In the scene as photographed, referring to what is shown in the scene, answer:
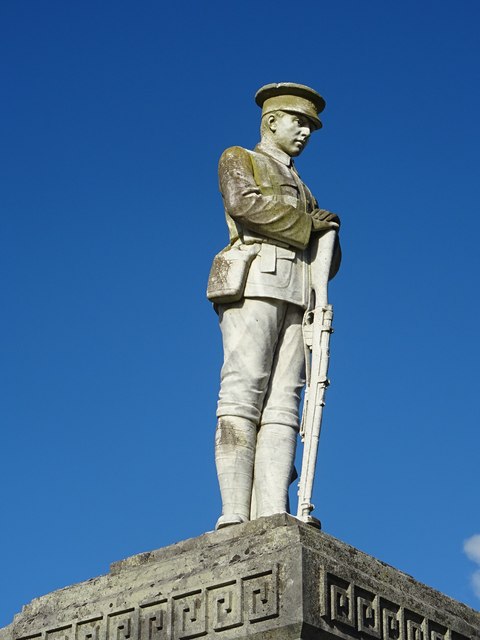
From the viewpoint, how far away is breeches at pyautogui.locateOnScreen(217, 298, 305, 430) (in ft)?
38.4

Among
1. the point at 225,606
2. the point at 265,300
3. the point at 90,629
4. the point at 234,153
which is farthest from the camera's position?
the point at 234,153

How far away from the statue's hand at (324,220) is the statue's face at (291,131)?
71 centimetres

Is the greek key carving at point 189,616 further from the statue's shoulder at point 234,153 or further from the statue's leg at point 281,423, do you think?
the statue's shoulder at point 234,153

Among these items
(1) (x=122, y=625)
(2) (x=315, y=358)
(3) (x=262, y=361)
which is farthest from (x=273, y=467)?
(1) (x=122, y=625)

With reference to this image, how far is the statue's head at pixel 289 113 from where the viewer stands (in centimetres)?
1268

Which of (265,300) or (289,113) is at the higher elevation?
(289,113)

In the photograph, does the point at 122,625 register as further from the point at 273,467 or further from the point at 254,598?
the point at 273,467

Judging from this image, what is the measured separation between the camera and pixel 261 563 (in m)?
10.4

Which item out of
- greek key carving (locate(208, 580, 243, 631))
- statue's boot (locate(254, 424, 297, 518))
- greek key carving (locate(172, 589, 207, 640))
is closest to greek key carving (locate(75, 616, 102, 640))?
greek key carving (locate(172, 589, 207, 640))

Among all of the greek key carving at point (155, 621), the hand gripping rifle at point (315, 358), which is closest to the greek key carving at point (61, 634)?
the greek key carving at point (155, 621)

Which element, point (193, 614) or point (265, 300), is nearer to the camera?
point (193, 614)

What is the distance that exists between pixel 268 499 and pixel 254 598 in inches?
54.6

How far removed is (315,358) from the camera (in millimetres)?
11977

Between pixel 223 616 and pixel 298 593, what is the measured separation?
27.8 inches
